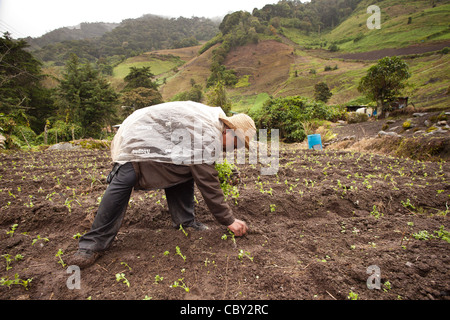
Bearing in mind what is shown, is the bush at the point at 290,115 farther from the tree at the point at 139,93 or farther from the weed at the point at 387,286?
the tree at the point at 139,93

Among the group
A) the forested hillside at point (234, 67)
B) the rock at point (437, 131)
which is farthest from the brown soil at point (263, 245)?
the forested hillside at point (234, 67)

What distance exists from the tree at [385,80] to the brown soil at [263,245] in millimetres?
14887

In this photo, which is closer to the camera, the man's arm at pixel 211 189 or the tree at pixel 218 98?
the man's arm at pixel 211 189

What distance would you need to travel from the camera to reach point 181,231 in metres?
2.63

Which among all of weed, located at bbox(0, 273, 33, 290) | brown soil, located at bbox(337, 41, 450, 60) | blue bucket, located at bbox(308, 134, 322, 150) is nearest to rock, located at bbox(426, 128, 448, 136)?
blue bucket, located at bbox(308, 134, 322, 150)

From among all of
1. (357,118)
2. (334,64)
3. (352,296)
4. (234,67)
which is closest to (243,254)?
(352,296)

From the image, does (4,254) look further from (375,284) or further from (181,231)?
(375,284)

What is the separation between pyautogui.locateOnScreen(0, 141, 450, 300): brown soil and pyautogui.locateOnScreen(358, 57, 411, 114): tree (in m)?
14.9

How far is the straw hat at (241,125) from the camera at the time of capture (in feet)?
7.38

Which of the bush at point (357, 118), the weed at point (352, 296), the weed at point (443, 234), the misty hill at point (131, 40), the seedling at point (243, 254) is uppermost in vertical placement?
the misty hill at point (131, 40)

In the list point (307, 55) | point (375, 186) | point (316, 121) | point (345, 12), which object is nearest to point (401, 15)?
point (307, 55)

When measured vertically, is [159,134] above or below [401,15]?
below
